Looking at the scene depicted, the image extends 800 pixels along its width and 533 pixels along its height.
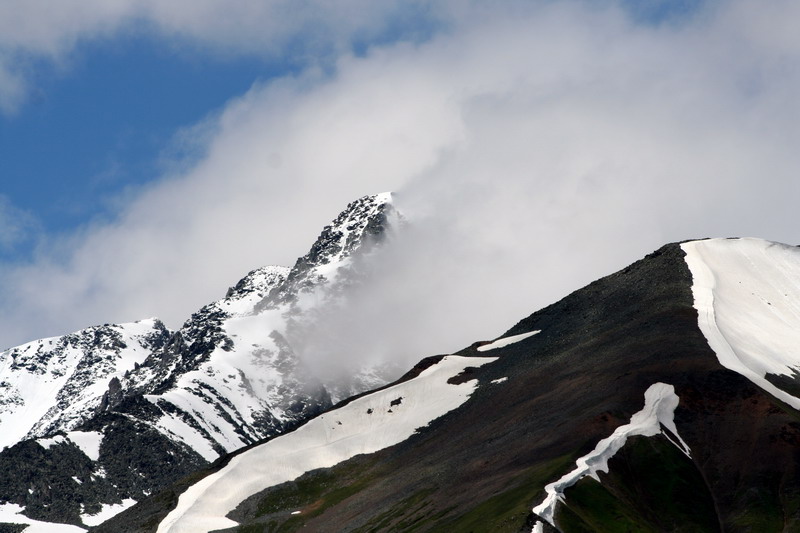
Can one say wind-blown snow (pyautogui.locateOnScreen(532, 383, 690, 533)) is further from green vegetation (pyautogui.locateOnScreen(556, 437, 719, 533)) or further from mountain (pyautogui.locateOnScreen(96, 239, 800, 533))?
green vegetation (pyautogui.locateOnScreen(556, 437, 719, 533))

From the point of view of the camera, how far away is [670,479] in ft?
445

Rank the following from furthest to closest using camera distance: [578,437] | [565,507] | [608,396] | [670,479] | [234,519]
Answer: [234,519] < [608,396] < [578,437] < [670,479] < [565,507]

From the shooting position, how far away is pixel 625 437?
141 meters

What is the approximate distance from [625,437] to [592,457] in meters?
7.50

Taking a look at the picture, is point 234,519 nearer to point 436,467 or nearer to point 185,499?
point 185,499

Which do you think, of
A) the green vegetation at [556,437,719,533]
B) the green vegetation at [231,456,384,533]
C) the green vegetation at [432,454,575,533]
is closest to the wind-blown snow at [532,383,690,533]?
the green vegetation at [556,437,719,533]

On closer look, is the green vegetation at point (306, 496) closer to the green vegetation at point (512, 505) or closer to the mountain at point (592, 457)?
the mountain at point (592, 457)

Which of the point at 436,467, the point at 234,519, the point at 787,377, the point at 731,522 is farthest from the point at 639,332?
the point at 234,519

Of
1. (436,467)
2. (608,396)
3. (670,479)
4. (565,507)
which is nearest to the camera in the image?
(565,507)

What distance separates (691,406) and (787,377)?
2674 cm

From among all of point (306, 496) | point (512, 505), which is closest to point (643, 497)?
point (512, 505)

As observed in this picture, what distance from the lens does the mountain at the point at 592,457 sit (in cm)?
13025

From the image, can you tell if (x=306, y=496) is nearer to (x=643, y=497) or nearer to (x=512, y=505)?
(x=512, y=505)

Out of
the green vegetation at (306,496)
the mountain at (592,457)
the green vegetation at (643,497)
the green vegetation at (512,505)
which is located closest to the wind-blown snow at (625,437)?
the mountain at (592,457)
